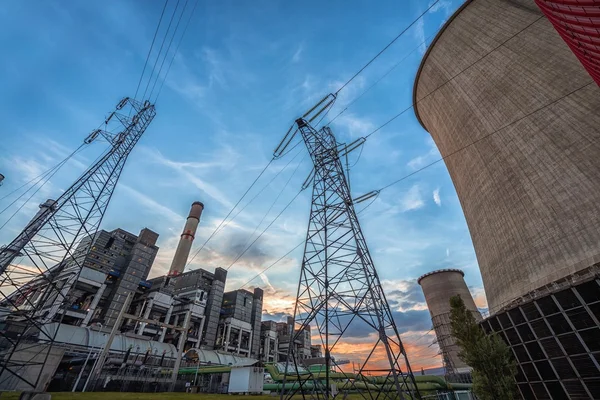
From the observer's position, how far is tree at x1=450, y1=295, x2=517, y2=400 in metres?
13.6

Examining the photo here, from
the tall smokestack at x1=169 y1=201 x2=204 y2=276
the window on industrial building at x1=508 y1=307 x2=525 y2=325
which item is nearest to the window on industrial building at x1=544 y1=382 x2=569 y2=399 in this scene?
the window on industrial building at x1=508 y1=307 x2=525 y2=325

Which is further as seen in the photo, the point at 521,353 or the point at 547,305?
the point at 521,353

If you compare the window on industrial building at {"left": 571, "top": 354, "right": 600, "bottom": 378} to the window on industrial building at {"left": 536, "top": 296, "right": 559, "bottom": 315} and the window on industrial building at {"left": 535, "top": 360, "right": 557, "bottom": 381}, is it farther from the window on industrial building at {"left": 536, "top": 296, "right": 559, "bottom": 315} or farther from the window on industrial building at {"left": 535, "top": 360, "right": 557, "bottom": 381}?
the window on industrial building at {"left": 536, "top": 296, "right": 559, "bottom": 315}

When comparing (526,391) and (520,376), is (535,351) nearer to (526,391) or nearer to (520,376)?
(520,376)

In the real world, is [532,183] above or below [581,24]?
above

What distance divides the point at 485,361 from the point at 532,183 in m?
11.5

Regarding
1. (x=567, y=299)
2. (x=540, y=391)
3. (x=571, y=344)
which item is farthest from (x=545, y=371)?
(x=567, y=299)

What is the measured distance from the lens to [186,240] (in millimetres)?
78688

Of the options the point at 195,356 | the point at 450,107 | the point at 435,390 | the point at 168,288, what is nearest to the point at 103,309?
the point at 168,288

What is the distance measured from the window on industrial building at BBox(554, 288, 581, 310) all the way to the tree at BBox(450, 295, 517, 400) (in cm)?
391

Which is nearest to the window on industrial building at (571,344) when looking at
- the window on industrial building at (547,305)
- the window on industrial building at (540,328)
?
the window on industrial building at (540,328)

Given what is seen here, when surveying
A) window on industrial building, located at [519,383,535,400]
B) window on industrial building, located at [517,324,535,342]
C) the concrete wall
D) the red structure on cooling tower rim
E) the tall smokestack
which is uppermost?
the tall smokestack

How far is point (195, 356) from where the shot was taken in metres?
50.5

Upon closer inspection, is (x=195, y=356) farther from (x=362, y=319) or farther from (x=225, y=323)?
(x=362, y=319)
